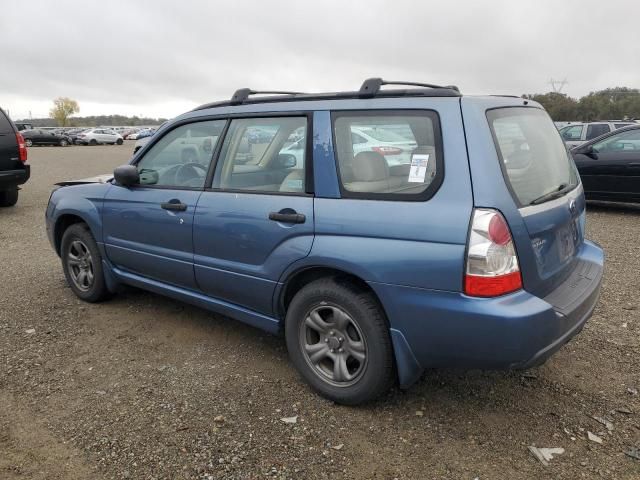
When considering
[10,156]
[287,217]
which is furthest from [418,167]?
[10,156]

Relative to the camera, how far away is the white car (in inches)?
1740

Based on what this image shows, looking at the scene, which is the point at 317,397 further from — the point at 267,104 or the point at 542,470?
the point at 267,104

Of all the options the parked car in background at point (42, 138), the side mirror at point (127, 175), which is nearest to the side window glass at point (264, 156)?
the side mirror at point (127, 175)

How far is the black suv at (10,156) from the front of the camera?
873 centimetres

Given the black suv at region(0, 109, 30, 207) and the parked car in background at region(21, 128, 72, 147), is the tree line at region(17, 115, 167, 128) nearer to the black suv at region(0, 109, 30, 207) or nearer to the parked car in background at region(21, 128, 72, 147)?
the parked car in background at region(21, 128, 72, 147)

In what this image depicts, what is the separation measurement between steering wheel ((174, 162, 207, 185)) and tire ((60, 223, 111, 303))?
116 centimetres

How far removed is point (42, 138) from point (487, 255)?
146 ft

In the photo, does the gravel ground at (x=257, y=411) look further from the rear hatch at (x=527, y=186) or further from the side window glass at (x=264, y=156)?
the side window glass at (x=264, y=156)

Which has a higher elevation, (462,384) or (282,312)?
(282,312)

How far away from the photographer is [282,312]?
3.25 metres

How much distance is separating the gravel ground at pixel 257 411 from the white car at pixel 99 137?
145 feet

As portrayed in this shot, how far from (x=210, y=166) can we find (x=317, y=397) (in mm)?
1665

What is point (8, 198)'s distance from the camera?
32.4 ft

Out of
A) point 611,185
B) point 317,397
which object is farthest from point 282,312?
point 611,185
